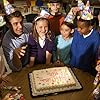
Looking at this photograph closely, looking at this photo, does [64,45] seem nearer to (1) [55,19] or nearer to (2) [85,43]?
(2) [85,43]

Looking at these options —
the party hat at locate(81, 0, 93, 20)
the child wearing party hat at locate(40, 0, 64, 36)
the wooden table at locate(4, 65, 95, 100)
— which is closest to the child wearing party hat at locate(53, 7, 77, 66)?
the party hat at locate(81, 0, 93, 20)

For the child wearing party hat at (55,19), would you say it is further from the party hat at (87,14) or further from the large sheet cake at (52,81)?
the large sheet cake at (52,81)

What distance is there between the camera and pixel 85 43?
2.15 m

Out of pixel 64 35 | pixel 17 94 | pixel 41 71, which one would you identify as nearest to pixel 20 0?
pixel 64 35

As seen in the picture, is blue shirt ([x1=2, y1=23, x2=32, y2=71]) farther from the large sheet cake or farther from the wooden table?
the large sheet cake

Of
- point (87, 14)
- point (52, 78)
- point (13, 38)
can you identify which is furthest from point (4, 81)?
point (87, 14)

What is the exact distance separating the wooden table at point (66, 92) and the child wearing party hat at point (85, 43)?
1.25 ft

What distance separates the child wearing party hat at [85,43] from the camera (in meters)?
2.13

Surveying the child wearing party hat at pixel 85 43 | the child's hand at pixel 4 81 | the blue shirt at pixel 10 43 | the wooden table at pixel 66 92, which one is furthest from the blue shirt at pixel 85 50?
the child's hand at pixel 4 81

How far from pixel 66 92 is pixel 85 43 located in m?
0.75

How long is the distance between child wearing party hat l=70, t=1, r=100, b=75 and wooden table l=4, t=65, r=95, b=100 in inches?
15.0

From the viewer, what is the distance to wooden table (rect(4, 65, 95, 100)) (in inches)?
57.5

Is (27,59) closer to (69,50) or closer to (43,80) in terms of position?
(69,50)

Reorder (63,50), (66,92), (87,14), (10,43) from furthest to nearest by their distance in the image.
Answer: (63,50)
(87,14)
(10,43)
(66,92)
